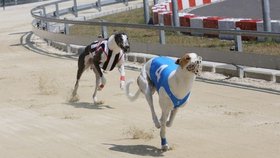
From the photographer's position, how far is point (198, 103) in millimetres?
10211

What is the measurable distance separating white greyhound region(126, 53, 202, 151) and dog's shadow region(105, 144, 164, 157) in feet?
0.40

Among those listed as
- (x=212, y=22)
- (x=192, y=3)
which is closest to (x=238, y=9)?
(x=192, y=3)

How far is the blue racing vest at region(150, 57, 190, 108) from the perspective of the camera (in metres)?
6.78

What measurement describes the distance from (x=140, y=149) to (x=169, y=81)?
93 cm

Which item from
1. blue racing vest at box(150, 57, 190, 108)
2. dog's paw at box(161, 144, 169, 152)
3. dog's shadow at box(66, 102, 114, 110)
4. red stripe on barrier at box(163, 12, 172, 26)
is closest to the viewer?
blue racing vest at box(150, 57, 190, 108)

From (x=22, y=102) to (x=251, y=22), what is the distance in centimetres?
705

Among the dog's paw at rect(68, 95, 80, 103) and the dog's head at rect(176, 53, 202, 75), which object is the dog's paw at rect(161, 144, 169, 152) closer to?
the dog's head at rect(176, 53, 202, 75)

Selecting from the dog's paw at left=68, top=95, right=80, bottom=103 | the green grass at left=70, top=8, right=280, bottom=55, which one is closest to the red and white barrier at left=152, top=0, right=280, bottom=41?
the green grass at left=70, top=8, right=280, bottom=55

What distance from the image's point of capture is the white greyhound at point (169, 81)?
6.45 metres

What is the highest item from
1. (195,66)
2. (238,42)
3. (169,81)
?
(195,66)

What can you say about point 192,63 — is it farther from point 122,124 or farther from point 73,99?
point 73,99

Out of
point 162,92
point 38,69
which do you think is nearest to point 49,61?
point 38,69

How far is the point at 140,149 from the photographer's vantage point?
23.8 ft

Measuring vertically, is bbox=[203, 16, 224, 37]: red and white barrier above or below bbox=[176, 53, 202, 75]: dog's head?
below
